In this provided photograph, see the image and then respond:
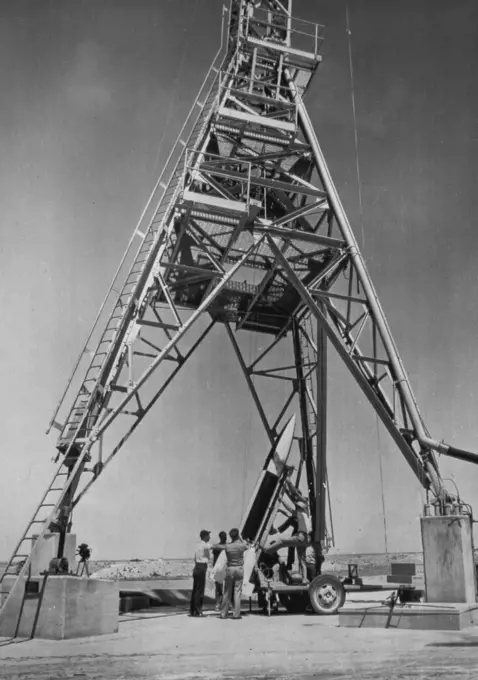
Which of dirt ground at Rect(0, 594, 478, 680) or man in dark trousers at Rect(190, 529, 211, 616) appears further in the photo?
man in dark trousers at Rect(190, 529, 211, 616)

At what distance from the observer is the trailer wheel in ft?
48.8

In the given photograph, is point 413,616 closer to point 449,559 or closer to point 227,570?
point 449,559

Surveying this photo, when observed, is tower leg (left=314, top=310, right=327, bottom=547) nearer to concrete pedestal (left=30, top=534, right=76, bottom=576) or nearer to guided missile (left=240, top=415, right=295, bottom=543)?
guided missile (left=240, top=415, right=295, bottom=543)

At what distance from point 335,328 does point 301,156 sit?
4.89 m

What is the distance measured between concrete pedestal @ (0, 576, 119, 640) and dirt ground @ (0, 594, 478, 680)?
278mm

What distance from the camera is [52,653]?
931 cm

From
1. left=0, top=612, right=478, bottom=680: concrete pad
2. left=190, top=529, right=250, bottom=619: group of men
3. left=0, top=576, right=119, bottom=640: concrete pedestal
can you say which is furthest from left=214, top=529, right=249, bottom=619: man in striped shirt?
left=0, top=576, right=119, bottom=640: concrete pedestal

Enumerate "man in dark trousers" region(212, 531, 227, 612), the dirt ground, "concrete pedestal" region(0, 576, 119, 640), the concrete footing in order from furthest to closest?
"man in dark trousers" region(212, 531, 227, 612) → the concrete footing → "concrete pedestal" region(0, 576, 119, 640) → the dirt ground

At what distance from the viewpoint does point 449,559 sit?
12945 mm

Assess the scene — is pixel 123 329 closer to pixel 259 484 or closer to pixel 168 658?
pixel 259 484

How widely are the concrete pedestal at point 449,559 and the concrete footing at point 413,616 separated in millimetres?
440

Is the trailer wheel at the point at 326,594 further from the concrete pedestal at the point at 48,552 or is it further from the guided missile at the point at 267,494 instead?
the concrete pedestal at the point at 48,552

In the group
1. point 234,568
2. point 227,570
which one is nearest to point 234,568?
point 234,568

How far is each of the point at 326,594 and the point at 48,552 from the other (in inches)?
237
